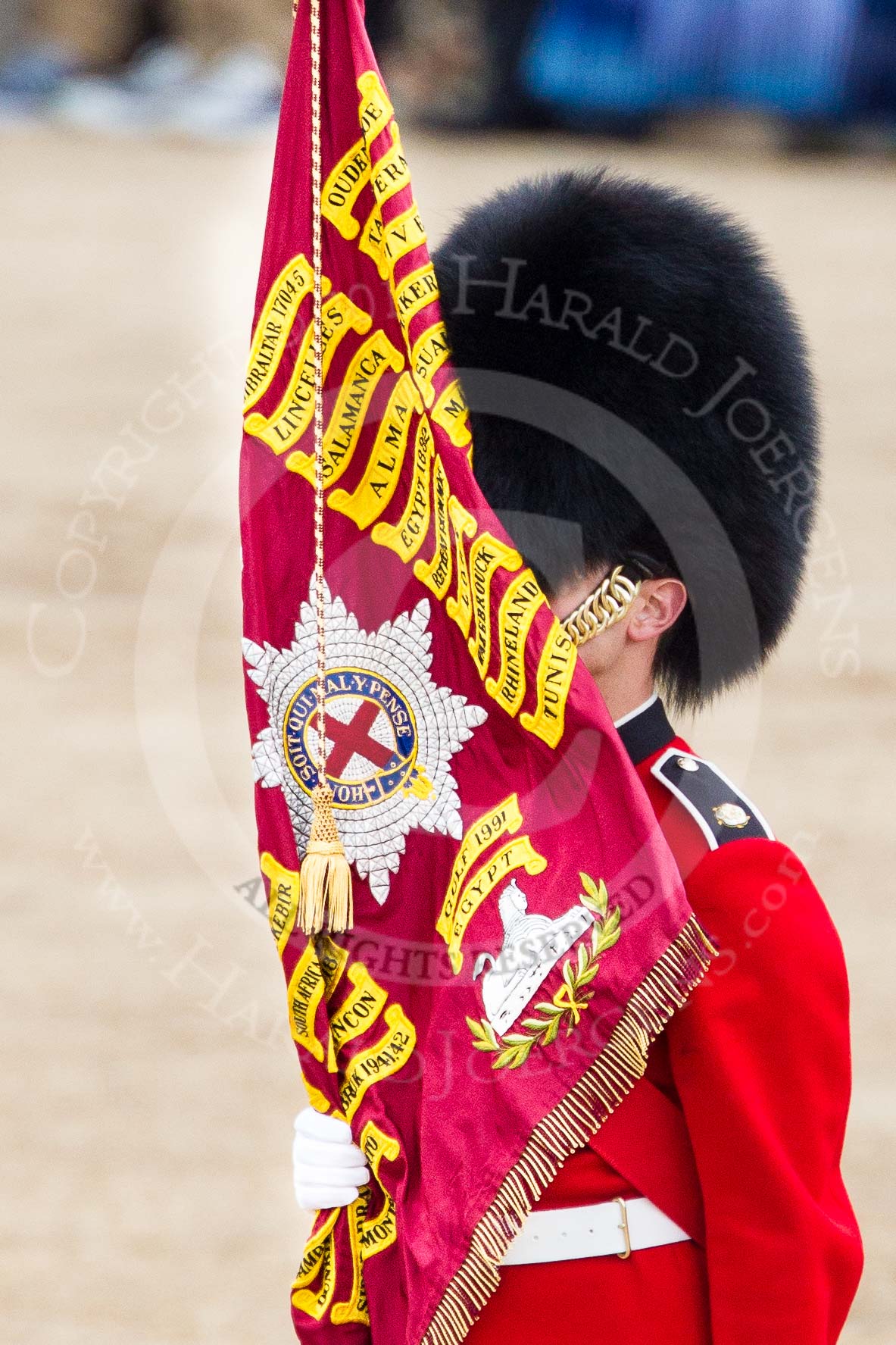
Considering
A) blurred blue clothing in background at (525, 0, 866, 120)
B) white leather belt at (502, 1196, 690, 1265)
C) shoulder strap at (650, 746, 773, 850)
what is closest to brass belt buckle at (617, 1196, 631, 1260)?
white leather belt at (502, 1196, 690, 1265)

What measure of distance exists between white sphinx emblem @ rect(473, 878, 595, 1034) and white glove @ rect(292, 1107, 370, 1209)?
203mm

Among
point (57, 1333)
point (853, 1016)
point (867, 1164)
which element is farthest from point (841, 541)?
point (57, 1333)

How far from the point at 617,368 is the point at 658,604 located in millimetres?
194

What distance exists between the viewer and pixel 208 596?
6.27m

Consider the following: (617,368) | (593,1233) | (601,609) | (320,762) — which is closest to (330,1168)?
(593,1233)

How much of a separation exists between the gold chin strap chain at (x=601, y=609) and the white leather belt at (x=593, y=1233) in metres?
0.44

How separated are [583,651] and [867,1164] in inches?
77.4

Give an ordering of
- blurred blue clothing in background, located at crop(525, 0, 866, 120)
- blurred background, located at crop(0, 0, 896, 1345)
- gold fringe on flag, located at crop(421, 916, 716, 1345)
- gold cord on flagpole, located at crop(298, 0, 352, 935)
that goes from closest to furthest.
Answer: gold fringe on flag, located at crop(421, 916, 716, 1345), gold cord on flagpole, located at crop(298, 0, 352, 935), blurred background, located at crop(0, 0, 896, 1345), blurred blue clothing in background, located at crop(525, 0, 866, 120)

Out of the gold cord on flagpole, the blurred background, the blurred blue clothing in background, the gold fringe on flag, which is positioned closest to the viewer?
the gold fringe on flag

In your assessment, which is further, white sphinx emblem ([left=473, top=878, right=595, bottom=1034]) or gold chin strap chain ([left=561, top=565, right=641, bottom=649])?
gold chin strap chain ([left=561, top=565, right=641, bottom=649])

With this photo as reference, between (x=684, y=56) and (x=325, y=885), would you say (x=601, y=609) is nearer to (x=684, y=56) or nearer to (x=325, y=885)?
(x=325, y=885)

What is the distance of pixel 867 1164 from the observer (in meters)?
3.19

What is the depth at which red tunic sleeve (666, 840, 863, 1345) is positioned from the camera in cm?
138

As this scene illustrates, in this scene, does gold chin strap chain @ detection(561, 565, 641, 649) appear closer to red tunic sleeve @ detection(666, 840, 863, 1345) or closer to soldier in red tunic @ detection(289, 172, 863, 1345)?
soldier in red tunic @ detection(289, 172, 863, 1345)
